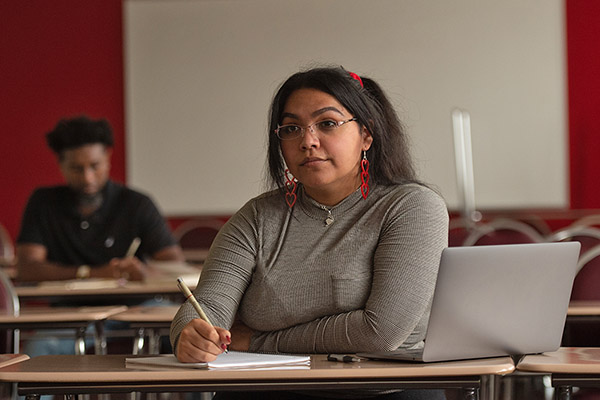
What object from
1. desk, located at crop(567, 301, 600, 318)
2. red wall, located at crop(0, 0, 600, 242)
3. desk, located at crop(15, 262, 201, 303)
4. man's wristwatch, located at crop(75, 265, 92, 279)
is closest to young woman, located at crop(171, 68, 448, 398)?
desk, located at crop(567, 301, 600, 318)

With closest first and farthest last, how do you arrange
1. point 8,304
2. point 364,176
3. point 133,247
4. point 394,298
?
point 394,298 → point 364,176 → point 8,304 → point 133,247

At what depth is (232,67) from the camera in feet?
23.1

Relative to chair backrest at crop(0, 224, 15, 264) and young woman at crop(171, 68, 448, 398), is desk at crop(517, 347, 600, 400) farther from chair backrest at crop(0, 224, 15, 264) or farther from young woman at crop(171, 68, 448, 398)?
chair backrest at crop(0, 224, 15, 264)

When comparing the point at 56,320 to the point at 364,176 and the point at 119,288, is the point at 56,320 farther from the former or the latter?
the point at 364,176

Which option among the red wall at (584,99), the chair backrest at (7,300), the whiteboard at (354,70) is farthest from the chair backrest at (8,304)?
the red wall at (584,99)

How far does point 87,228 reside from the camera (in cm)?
439

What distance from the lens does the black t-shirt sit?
439 centimetres

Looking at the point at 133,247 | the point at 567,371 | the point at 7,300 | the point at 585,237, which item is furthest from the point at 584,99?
the point at 567,371

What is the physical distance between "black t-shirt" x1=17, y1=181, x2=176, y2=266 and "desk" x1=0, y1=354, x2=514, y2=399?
2576 mm

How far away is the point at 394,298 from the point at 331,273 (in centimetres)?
17

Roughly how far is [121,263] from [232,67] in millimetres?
3301

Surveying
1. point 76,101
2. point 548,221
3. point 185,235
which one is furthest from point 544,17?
point 76,101

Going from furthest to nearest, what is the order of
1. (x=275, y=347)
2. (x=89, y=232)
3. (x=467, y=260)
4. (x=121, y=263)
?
(x=89, y=232) < (x=121, y=263) < (x=275, y=347) < (x=467, y=260)

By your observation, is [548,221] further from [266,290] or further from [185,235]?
[266,290]
